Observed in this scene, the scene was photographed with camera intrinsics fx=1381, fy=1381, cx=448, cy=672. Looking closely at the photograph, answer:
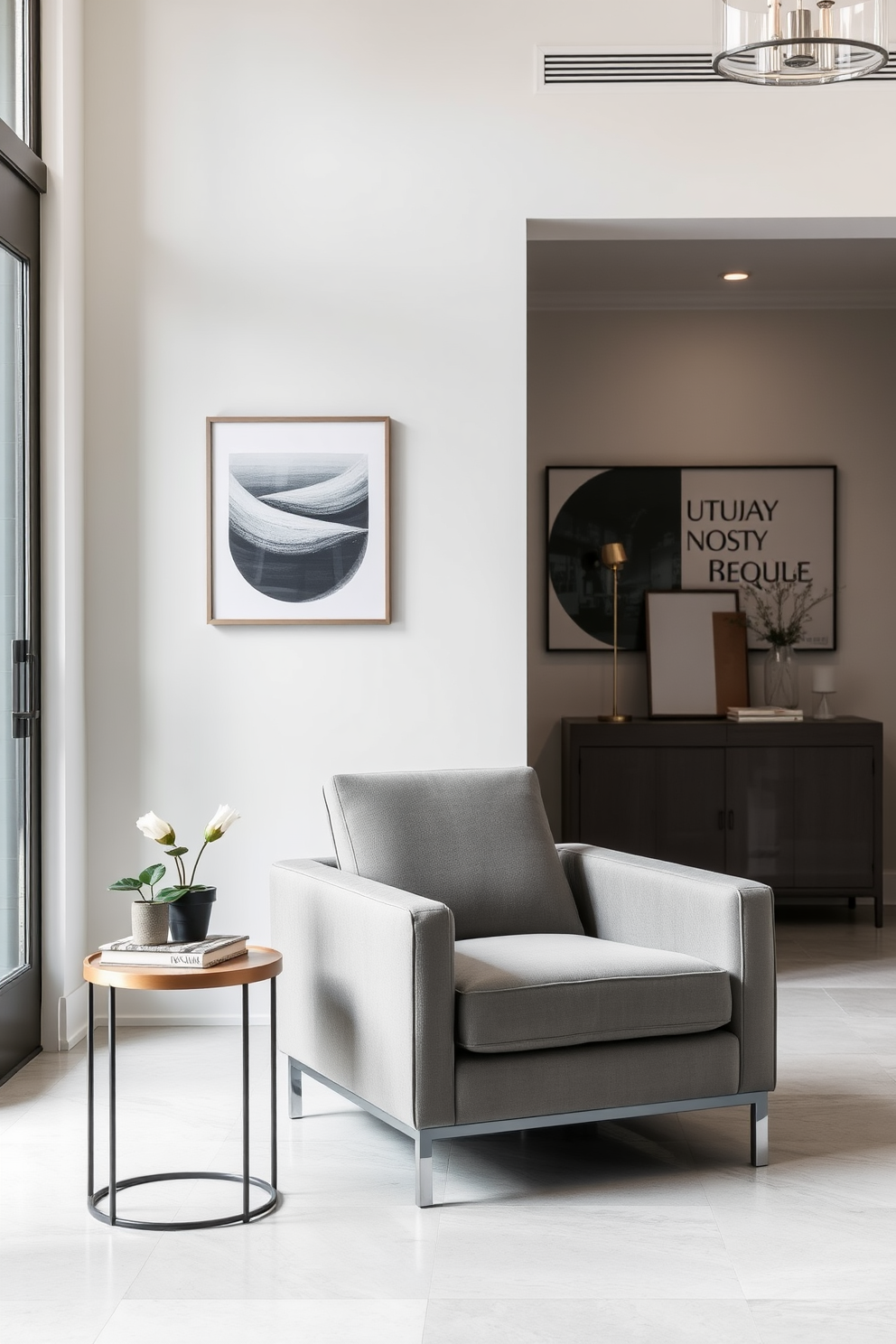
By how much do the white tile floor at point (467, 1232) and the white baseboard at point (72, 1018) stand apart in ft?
0.85

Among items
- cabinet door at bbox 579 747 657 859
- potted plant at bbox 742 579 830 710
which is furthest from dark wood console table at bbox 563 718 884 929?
potted plant at bbox 742 579 830 710

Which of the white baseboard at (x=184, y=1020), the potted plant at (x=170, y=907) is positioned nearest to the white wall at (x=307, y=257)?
the white baseboard at (x=184, y=1020)

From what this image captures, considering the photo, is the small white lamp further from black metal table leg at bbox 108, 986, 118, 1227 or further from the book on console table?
black metal table leg at bbox 108, 986, 118, 1227

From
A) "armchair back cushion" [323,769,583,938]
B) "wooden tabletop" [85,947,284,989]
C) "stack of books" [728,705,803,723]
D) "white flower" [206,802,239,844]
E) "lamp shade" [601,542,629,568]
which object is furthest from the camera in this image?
"lamp shade" [601,542,629,568]

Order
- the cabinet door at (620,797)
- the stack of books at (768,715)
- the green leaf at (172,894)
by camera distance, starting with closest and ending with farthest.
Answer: the green leaf at (172,894)
the cabinet door at (620,797)
the stack of books at (768,715)

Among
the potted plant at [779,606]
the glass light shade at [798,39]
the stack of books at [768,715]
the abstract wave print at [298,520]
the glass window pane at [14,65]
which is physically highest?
the glass window pane at [14,65]

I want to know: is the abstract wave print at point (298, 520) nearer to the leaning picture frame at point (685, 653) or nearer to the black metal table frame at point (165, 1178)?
the black metal table frame at point (165, 1178)

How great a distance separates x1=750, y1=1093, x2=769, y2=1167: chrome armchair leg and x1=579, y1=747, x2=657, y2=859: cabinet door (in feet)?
9.58

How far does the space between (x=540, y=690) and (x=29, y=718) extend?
10.1 feet

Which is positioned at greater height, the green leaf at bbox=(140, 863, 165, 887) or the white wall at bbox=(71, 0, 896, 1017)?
the white wall at bbox=(71, 0, 896, 1017)

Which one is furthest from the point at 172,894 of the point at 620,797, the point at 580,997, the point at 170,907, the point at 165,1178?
the point at 620,797

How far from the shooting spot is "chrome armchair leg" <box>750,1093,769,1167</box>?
117 inches

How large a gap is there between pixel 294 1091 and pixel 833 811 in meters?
3.34

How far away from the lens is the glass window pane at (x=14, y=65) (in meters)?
3.76
